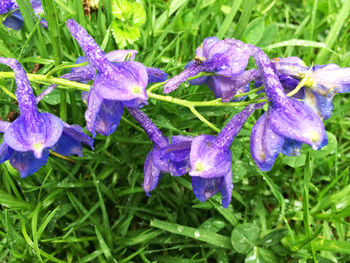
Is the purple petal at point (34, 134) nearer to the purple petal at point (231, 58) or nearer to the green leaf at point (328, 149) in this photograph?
the purple petal at point (231, 58)

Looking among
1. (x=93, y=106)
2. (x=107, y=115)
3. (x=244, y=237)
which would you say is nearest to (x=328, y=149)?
(x=244, y=237)

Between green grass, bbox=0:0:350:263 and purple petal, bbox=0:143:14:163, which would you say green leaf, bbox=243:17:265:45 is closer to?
green grass, bbox=0:0:350:263

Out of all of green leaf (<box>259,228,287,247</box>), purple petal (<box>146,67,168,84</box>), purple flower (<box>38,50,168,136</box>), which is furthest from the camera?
green leaf (<box>259,228,287,247</box>)

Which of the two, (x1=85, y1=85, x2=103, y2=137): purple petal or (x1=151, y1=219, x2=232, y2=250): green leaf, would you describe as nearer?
(x1=85, y1=85, x2=103, y2=137): purple petal

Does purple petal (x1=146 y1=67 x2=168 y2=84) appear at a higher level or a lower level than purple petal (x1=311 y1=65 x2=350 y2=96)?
lower

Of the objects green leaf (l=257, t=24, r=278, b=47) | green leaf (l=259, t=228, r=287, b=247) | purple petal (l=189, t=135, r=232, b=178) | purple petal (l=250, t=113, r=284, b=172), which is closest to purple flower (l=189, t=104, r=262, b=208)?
purple petal (l=189, t=135, r=232, b=178)

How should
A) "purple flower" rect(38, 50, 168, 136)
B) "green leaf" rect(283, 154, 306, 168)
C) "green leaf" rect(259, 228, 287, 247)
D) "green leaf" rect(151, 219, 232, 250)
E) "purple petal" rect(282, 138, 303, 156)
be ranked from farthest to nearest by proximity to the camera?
1. "green leaf" rect(283, 154, 306, 168)
2. "green leaf" rect(259, 228, 287, 247)
3. "green leaf" rect(151, 219, 232, 250)
4. "purple flower" rect(38, 50, 168, 136)
5. "purple petal" rect(282, 138, 303, 156)

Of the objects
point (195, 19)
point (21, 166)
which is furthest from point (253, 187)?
point (21, 166)
